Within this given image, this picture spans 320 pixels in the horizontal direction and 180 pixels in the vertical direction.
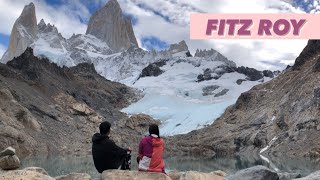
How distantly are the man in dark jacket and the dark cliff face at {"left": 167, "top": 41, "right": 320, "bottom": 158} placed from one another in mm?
61713

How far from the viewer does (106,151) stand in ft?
43.2

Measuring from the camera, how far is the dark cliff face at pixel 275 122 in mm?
81125

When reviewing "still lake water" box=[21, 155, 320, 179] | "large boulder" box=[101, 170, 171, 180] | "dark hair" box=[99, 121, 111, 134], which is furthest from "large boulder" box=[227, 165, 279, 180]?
"still lake water" box=[21, 155, 320, 179]

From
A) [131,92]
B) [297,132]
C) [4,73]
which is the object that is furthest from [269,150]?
[131,92]

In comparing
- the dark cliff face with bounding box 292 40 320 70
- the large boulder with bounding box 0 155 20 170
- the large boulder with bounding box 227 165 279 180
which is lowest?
the large boulder with bounding box 227 165 279 180

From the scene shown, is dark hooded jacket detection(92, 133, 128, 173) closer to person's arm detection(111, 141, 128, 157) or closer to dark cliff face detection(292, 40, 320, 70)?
person's arm detection(111, 141, 128, 157)

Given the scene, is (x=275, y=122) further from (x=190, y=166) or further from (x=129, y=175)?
(x=129, y=175)

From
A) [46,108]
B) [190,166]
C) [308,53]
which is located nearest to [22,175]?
[190,166]

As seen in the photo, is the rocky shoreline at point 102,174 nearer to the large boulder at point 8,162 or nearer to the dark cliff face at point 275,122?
the large boulder at point 8,162

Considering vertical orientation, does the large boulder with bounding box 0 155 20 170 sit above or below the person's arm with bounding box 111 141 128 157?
below

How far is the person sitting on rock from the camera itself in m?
13.1

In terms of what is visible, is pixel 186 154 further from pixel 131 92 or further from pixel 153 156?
pixel 131 92

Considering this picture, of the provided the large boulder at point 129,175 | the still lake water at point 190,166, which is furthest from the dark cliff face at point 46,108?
the large boulder at point 129,175

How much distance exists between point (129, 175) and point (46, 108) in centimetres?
8949
